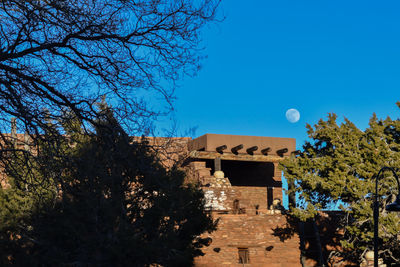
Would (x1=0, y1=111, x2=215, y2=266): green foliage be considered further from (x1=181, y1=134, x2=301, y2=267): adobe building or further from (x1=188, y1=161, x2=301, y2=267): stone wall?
(x1=188, y1=161, x2=301, y2=267): stone wall

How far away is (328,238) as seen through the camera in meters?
29.0

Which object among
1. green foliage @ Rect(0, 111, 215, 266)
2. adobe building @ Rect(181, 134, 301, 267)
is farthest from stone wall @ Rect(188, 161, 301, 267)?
green foliage @ Rect(0, 111, 215, 266)

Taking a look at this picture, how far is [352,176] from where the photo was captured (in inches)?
976

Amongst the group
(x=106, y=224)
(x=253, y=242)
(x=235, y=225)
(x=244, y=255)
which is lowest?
(x=244, y=255)

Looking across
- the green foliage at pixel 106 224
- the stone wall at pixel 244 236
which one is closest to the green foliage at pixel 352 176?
the stone wall at pixel 244 236

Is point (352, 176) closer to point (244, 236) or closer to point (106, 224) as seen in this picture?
point (244, 236)

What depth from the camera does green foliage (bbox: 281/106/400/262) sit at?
24.2 m

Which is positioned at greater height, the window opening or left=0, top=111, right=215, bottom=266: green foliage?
left=0, top=111, right=215, bottom=266: green foliage

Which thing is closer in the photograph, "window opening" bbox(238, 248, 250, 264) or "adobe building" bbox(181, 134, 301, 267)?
"adobe building" bbox(181, 134, 301, 267)

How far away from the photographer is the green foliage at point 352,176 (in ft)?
79.3

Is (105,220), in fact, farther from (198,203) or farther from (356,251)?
(356,251)

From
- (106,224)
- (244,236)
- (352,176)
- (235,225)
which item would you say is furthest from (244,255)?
(106,224)

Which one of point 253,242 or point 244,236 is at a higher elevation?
point 244,236

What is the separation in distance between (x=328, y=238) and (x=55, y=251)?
18500mm
